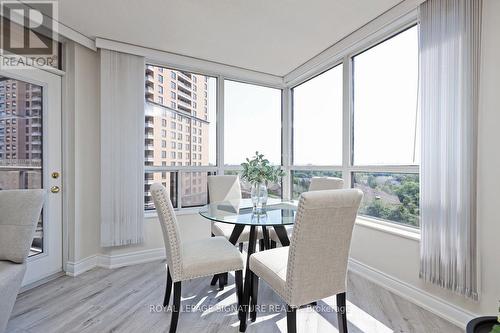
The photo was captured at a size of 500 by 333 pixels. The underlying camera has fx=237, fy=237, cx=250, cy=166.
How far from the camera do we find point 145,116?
3080 mm

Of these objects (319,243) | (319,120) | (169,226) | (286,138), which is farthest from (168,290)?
(286,138)

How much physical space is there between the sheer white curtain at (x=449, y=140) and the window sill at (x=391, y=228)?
6.4 inches

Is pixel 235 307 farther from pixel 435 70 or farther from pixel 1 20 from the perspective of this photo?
pixel 1 20

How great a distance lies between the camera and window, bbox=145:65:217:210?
312cm

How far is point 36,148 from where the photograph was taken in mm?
2348

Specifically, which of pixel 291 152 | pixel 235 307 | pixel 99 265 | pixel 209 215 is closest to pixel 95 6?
pixel 209 215

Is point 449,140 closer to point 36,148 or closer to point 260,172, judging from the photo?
point 260,172

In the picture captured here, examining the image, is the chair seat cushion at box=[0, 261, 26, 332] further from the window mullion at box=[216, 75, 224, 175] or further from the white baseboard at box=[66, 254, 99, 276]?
the window mullion at box=[216, 75, 224, 175]

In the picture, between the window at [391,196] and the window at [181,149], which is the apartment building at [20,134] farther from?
the window at [391,196]

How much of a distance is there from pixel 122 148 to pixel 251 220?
1.86m

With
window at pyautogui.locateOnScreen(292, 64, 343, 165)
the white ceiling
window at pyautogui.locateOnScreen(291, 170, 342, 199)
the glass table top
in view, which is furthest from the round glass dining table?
the white ceiling

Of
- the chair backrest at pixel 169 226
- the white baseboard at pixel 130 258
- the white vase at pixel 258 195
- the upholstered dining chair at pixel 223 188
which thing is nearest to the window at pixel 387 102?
the white vase at pixel 258 195

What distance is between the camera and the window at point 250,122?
3.75 meters

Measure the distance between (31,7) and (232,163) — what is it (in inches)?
106
